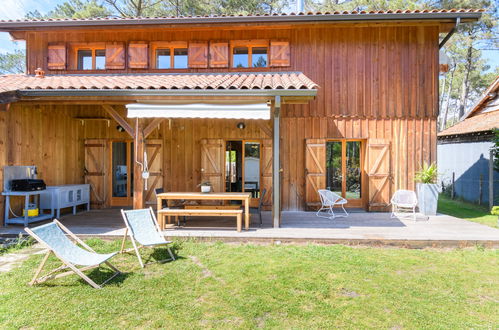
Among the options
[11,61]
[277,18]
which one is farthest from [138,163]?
[11,61]

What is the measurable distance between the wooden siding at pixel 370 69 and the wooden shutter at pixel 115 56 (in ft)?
15.3

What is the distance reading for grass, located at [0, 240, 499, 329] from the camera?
2.81m

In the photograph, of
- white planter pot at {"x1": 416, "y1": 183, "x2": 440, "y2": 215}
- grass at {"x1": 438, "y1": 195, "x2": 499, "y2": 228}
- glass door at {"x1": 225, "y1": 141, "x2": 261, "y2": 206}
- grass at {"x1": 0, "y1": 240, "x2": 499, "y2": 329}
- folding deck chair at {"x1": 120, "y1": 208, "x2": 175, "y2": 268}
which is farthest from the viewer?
glass door at {"x1": 225, "y1": 141, "x2": 261, "y2": 206}

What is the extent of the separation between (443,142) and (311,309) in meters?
12.8

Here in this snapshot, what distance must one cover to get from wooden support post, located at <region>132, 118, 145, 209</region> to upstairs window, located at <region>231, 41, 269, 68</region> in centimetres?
380

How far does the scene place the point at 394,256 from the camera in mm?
4672

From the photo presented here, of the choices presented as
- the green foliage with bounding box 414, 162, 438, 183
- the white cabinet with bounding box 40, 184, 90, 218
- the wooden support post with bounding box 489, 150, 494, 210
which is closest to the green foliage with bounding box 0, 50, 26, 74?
the white cabinet with bounding box 40, 184, 90, 218

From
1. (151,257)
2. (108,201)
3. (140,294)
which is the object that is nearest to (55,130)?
(108,201)

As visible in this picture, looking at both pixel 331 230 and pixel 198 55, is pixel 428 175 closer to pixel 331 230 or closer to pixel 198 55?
pixel 331 230

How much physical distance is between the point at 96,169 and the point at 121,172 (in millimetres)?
677

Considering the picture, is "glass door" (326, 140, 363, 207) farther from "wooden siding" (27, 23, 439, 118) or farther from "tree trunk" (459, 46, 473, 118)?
"tree trunk" (459, 46, 473, 118)

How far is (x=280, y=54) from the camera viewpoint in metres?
8.22

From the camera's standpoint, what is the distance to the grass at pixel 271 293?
281 centimetres

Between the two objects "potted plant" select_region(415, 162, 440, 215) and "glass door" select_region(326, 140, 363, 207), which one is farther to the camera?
"glass door" select_region(326, 140, 363, 207)
